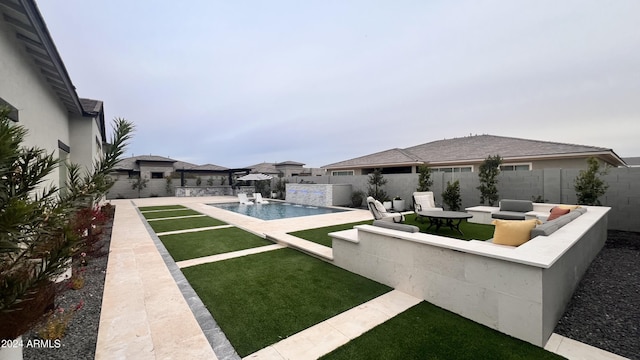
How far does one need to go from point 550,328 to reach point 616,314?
163cm

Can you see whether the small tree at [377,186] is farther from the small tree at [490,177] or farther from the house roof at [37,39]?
the house roof at [37,39]

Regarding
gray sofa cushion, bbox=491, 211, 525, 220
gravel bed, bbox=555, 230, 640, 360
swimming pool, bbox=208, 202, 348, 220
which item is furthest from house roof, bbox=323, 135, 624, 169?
gravel bed, bbox=555, 230, 640, 360

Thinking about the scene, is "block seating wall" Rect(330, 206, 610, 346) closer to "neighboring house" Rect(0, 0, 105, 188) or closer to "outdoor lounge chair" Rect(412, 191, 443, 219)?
"neighboring house" Rect(0, 0, 105, 188)

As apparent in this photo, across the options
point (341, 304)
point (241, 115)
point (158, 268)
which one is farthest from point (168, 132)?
point (341, 304)

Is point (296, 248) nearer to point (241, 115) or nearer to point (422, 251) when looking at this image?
point (422, 251)

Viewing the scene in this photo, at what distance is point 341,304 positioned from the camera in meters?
4.15

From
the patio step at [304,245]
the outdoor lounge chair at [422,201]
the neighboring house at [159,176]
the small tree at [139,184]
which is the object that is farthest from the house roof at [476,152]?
the small tree at [139,184]

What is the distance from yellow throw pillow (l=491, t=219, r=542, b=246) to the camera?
4507 millimetres

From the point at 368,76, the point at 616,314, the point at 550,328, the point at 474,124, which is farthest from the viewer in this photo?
the point at 474,124

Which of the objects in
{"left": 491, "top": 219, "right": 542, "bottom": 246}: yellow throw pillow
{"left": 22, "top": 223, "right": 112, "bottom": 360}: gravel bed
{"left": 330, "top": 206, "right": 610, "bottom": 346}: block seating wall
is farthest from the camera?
{"left": 491, "top": 219, "right": 542, "bottom": 246}: yellow throw pillow

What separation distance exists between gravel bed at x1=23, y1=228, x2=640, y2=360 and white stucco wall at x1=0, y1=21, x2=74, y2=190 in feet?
8.30

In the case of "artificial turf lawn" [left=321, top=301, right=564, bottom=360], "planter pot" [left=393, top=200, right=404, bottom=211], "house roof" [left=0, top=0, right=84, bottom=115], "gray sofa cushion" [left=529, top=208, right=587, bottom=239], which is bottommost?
"artificial turf lawn" [left=321, top=301, right=564, bottom=360]

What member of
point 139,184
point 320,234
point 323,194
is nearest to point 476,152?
point 323,194

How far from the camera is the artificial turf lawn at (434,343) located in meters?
2.94
